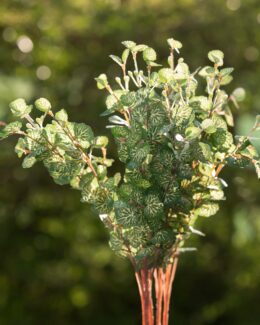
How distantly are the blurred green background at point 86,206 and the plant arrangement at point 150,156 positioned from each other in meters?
2.61

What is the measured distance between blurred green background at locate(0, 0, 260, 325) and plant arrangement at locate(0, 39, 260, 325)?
261 centimetres

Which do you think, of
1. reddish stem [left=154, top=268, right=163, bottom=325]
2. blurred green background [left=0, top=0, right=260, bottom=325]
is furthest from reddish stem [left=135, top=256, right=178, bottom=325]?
blurred green background [left=0, top=0, right=260, bottom=325]

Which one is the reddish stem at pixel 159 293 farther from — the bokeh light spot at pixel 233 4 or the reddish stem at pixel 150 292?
the bokeh light spot at pixel 233 4

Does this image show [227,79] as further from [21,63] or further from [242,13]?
[21,63]

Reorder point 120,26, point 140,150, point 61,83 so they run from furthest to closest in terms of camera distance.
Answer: point 61,83, point 120,26, point 140,150

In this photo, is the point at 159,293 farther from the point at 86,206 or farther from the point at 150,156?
the point at 86,206

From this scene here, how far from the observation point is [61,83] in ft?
14.4

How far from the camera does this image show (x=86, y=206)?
15.1ft

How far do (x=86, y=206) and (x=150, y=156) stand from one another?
3417 millimetres

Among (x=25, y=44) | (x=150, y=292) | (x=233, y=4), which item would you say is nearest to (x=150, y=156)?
(x=150, y=292)

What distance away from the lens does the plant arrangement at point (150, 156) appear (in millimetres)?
1182

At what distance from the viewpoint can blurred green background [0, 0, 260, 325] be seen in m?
4.11

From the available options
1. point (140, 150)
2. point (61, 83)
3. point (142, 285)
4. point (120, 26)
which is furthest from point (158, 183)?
point (61, 83)

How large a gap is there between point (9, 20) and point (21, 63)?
42cm
